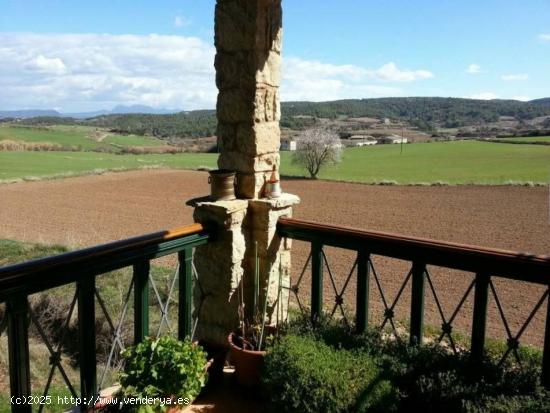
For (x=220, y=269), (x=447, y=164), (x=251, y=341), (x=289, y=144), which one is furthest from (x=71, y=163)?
(x=251, y=341)

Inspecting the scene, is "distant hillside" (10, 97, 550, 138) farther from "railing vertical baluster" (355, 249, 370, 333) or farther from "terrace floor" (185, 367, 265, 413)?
"terrace floor" (185, 367, 265, 413)

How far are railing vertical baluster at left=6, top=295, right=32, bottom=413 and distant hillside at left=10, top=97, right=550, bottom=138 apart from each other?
162 feet

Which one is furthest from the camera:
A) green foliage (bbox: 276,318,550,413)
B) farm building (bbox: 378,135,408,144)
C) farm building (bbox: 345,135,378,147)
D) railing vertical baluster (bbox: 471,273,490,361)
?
farm building (bbox: 378,135,408,144)

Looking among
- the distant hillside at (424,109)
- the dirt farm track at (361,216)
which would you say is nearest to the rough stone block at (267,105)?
the dirt farm track at (361,216)

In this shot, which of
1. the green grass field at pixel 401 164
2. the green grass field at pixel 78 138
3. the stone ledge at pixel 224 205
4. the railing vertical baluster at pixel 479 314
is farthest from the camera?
the green grass field at pixel 78 138

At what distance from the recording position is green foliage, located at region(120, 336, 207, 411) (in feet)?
8.34

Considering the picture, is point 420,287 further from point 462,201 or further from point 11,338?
point 462,201

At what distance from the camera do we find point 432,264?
2990mm

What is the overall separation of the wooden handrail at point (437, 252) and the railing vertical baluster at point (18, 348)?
1944 mm

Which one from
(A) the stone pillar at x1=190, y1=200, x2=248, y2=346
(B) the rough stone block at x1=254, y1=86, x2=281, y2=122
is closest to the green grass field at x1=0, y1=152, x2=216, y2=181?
(A) the stone pillar at x1=190, y1=200, x2=248, y2=346

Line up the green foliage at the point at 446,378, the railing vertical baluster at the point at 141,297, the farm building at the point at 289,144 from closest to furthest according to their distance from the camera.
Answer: the green foliage at the point at 446,378 → the railing vertical baluster at the point at 141,297 → the farm building at the point at 289,144

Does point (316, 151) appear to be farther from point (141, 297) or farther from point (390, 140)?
point (141, 297)

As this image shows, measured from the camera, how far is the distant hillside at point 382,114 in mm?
60938

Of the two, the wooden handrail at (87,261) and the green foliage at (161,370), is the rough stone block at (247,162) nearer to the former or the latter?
the wooden handrail at (87,261)
